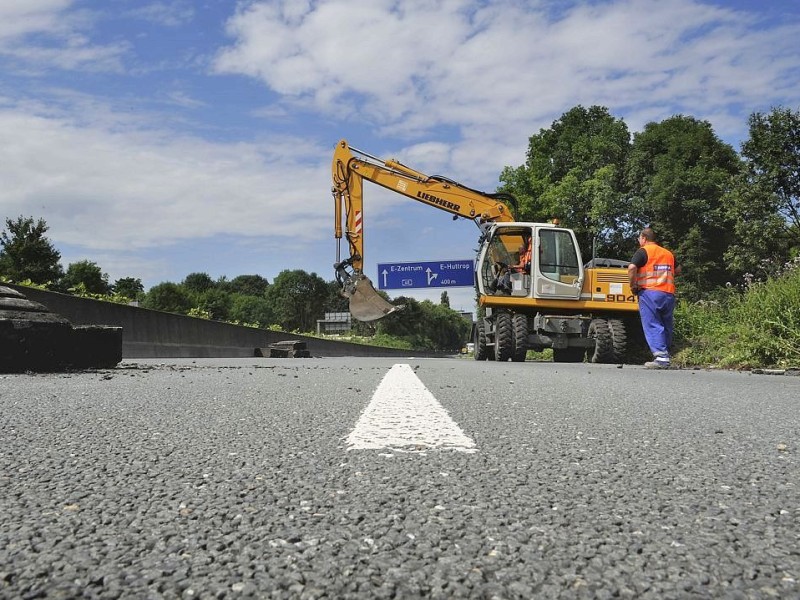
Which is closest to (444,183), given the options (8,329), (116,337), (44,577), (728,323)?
(728,323)

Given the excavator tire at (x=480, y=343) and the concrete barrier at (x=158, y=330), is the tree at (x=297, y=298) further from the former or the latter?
the excavator tire at (x=480, y=343)

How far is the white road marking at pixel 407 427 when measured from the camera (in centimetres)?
282

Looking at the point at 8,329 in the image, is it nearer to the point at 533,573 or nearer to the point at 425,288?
the point at 533,573

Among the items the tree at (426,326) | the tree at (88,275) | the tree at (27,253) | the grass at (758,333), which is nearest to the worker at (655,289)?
the grass at (758,333)

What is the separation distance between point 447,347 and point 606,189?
92015 mm

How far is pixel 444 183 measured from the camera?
18.6 meters

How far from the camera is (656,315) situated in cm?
1039

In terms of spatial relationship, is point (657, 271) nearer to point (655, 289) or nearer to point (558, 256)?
point (655, 289)

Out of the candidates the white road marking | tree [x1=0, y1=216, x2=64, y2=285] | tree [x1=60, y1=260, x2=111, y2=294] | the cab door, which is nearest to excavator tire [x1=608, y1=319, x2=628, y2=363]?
the cab door

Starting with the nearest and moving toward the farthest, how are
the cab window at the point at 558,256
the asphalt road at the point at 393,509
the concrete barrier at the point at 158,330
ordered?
the asphalt road at the point at 393,509 → the concrete barrier at the point at 158,330 → the cab window at the point at 558,256

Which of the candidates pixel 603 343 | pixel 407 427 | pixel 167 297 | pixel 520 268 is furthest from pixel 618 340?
pixel 167 297

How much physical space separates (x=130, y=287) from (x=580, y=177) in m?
68.6

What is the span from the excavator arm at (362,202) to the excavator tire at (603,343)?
5430 mm

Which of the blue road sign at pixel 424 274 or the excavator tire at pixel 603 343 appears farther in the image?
the blue road sign at pixel 424 274
